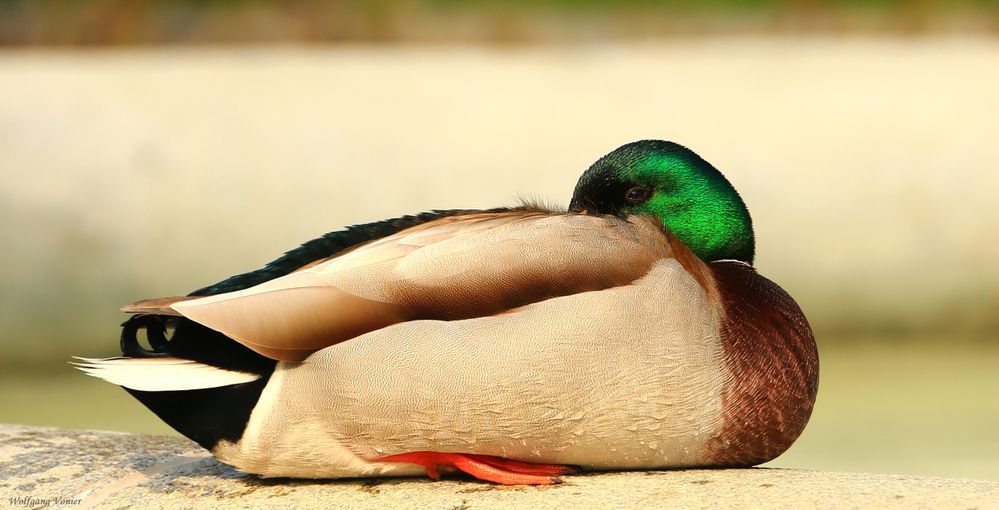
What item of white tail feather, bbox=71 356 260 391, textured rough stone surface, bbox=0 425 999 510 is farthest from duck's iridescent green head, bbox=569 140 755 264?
white tail feather, bbox=71 356 260 391

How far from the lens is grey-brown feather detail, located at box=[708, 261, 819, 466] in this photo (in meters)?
2.45

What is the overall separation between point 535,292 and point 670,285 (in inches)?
9.5

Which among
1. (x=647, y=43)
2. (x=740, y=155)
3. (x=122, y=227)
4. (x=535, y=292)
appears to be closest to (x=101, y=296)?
(x=122, y=227)

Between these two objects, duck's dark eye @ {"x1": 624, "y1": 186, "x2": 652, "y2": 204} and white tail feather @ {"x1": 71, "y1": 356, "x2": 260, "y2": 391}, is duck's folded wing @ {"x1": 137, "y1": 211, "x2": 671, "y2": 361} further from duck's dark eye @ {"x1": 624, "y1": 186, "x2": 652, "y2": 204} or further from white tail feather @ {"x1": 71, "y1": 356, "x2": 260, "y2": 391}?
duck's dark eye @ {"x1": 624, "y1": 186, "x2": 652, "y2": 204}

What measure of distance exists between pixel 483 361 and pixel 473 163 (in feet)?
12.3

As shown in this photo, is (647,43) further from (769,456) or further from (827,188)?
(769,456)

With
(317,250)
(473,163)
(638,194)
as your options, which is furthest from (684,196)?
(473,163)

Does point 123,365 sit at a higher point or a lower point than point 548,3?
lower

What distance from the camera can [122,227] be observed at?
5.90 meters

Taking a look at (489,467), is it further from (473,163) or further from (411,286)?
(473,163)

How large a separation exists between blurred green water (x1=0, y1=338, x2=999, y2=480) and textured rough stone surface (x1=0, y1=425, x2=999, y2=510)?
1.75m

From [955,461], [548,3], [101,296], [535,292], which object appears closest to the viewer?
[535,292]

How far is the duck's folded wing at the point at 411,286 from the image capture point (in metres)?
2.35

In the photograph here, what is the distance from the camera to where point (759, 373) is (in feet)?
8.09
